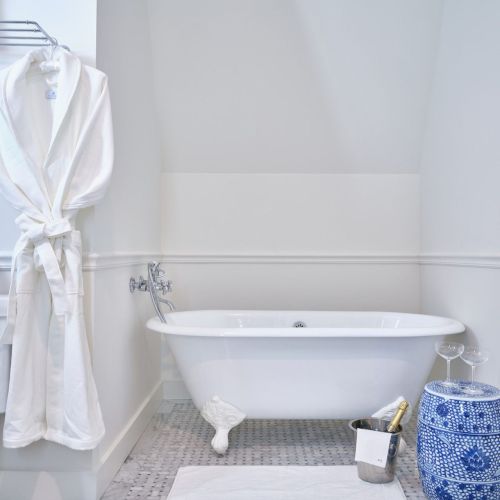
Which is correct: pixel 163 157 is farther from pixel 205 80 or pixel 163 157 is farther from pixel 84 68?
pixel 84 68

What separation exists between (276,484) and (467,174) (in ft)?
5.48

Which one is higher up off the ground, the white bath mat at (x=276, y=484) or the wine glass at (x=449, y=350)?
the wine glass at (x=449, y=350)

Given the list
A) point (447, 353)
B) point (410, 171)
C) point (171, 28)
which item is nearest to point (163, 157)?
point (171, 28)

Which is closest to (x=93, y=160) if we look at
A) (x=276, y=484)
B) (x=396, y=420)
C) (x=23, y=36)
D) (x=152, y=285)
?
(x=23, y=36)

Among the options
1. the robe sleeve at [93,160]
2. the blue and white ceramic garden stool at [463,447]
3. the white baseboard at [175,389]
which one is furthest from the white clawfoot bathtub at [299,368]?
the white baseboard at [175,389]

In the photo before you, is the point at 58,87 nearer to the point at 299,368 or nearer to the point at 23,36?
the point at 23,36

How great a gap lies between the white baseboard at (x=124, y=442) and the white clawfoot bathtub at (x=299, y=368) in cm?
35

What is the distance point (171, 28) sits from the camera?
2.68 m

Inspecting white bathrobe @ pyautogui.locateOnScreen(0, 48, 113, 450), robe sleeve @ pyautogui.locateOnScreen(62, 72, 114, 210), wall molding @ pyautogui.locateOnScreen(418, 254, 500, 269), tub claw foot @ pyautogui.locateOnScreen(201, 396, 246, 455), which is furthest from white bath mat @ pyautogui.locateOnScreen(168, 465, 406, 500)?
robe sleeve @ pyautogui.locateOnScreen(62, 72, 114, 210)

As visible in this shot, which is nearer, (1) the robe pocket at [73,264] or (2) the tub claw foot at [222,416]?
(1) the robe pocket at [73,264]

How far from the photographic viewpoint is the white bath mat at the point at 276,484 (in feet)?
6.13

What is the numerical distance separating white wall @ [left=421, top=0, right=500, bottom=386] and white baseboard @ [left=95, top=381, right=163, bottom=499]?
1.62 meters

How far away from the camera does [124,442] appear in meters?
2.19

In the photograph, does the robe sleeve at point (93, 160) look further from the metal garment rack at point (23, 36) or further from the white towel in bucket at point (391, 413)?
the white towel in bucket at point (391, 413)
